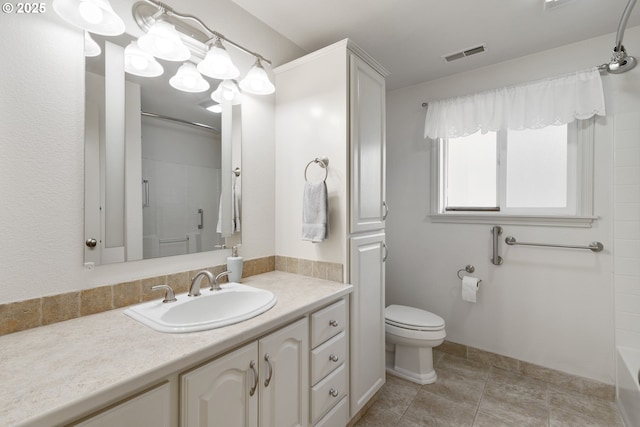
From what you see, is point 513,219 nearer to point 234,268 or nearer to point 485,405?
point 485,405

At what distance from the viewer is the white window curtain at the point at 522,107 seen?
6.40 feet

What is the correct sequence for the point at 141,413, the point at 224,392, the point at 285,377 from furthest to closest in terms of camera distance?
the point at 285,377, the point at 224,392, the point at 141,413

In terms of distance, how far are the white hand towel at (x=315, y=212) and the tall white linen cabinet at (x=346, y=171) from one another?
3.1 inches

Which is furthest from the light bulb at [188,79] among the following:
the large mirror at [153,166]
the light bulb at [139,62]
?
the light bulb at [139,62]

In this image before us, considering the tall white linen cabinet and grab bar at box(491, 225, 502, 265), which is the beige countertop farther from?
grab bar at box(491, 225, 502, 265)

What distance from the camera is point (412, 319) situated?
7.10 ft

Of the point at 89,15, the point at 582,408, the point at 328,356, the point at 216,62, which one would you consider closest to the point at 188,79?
the point at 216,62

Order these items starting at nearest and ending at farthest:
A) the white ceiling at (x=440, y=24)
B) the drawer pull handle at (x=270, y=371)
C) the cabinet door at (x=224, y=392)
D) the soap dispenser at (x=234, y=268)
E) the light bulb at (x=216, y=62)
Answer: the cabinet door at (x=224, y=392) < the drawer pull handle at (x=270, y=371) < the light bulb at (x=216, y=62) < the soap dispenser at (x=234, y=268) < the white ceiling at (x=440, y=24)

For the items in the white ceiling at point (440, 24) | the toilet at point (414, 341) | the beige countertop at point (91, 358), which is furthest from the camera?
the toilet at point (414, 341)

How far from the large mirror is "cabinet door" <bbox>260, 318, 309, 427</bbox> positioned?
2.23 feet

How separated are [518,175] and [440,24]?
1.29 meters

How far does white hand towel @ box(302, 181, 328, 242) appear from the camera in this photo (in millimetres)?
1607

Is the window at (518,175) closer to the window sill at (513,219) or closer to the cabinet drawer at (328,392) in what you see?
the window sill at (513,219)
